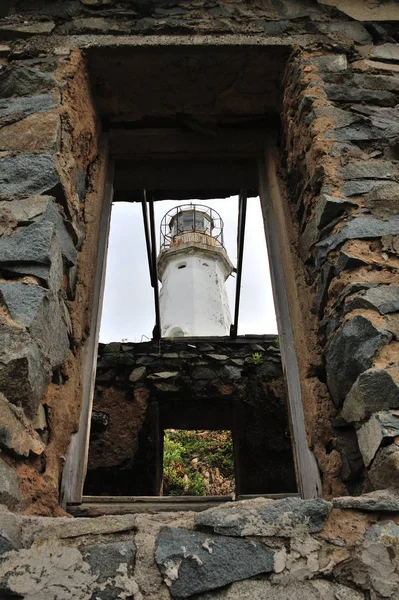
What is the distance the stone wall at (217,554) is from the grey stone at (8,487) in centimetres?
7

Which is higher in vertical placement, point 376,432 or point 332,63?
point 332,63

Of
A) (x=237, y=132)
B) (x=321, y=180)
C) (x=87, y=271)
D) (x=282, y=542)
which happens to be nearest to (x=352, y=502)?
(x=282, y=542)

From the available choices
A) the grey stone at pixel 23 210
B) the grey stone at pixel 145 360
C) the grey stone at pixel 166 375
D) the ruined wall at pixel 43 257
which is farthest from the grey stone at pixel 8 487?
the grey stone at pixel 145 360

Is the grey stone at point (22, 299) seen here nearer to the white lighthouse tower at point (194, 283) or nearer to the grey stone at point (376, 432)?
the grey stone at point (376, 432)

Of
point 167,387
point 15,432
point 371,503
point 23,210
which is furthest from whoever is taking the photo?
point 167,387

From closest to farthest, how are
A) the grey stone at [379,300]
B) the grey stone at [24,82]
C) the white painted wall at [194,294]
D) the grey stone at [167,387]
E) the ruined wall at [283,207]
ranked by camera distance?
1. the ruined wall at [283,207]
2. the grey stone at [379,300]
3. the grey stone at [24,82]
4. the grey stone at [167,387]
5. the white painted wall at [194,294]

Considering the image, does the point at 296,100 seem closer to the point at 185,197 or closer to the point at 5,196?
the point at 5,196

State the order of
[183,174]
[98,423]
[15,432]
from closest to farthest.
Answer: [15,432] < [183,174] < [98,423]

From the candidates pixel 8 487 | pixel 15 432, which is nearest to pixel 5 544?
pixel 8 487

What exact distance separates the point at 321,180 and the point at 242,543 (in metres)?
1.31

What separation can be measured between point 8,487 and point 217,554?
20.3 inches

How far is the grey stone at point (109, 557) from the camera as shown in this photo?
3.45 ft

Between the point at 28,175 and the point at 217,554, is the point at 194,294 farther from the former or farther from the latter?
the point at 217,554

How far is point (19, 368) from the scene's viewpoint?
1.34 metres
